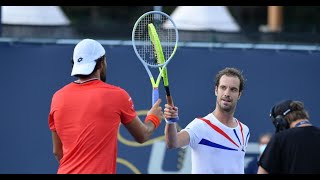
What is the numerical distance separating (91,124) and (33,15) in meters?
5.32

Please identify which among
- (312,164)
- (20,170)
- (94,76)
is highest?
(94,76)

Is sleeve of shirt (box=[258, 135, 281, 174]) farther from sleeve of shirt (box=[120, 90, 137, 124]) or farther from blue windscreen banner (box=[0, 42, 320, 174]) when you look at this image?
blue windscreen banner (box=[0, 42, 320, 174])

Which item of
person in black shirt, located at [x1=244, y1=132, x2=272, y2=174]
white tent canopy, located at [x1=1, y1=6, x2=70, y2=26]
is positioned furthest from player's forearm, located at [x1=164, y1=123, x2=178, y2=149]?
white tent canopy, located at [x1=1, y1=6, x2=70, y2=26]

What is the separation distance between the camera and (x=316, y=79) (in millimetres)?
9047

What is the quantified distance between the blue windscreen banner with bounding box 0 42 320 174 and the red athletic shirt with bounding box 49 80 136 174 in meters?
3.27

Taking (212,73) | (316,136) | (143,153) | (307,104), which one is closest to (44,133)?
(143,153)

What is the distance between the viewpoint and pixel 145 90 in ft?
29.3

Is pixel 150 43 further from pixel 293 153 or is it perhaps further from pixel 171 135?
pixel 293 153

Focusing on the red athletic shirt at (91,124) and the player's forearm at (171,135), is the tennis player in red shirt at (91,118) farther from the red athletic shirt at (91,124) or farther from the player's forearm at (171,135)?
the player's forearm at (171,135)

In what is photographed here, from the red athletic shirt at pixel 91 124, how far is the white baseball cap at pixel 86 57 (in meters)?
0.09

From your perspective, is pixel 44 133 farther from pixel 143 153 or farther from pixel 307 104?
pixel 307 104
